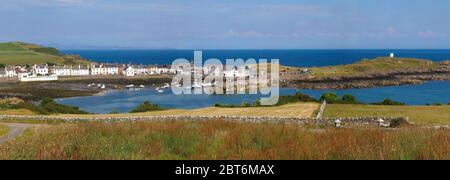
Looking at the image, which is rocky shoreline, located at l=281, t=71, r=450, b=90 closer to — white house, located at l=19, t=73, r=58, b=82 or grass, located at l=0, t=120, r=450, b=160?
white house, located at l=19, t=73, r=58, b=82

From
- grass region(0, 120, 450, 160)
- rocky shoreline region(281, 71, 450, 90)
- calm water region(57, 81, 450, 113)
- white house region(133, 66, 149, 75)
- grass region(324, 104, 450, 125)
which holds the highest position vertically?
grass region(0, 120, 450, 160)

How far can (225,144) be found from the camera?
9.65m

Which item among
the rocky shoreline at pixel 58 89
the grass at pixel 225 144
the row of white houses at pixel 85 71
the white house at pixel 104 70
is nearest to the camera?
the grass at pixel 225 144

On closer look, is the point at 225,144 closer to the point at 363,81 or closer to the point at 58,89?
the point at 58,89

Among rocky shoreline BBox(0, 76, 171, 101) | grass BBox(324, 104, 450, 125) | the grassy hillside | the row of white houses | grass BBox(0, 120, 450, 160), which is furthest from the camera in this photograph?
the row of white houses

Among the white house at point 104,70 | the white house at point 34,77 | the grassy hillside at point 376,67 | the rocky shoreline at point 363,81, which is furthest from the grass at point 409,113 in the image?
the white house at point 104,70

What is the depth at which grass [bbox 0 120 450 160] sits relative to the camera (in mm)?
8719

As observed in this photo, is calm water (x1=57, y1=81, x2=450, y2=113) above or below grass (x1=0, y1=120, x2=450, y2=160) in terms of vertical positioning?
below

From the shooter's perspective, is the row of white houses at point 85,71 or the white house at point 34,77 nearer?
the white house at point 34,77

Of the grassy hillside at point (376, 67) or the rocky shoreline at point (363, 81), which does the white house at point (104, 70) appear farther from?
the rocky shoreline at point (363, 81)

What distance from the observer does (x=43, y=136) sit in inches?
432

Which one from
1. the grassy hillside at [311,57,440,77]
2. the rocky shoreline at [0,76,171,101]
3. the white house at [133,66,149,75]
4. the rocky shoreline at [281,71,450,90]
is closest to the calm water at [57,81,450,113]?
the rocky shoreline at [281,71,450,90]

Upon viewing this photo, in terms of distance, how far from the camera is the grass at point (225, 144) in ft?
28.6
